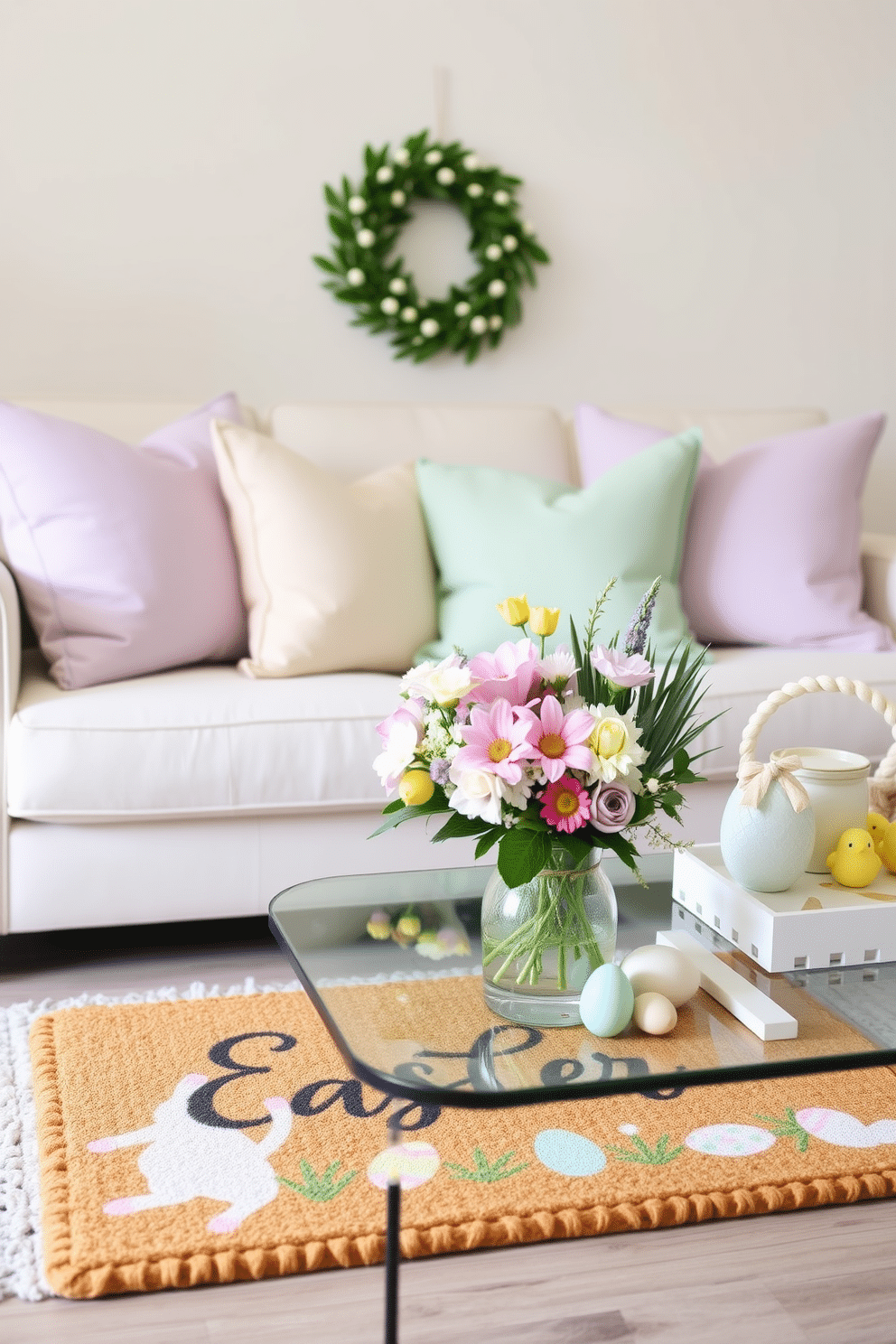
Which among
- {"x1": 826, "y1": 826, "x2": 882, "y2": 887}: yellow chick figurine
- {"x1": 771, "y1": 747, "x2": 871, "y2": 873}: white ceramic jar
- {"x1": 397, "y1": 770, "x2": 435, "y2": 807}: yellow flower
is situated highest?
{"x1": 397, "y1": 770, "x2": 435, "y2": 807}: yellow flower

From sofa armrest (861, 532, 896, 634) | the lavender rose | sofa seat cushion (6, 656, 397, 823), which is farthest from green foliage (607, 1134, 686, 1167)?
sofa armrest (861, 532, 896, 634)

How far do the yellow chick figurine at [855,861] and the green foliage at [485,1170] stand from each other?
1.56ft

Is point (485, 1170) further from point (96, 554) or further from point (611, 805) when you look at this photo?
point (96, 554)

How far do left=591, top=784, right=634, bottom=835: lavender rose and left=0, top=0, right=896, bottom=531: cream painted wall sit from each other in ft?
6.35

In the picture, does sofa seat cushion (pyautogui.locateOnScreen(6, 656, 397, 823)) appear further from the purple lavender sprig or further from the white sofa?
the purple lavender sprig

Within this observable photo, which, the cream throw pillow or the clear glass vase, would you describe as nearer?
the clear glass vase

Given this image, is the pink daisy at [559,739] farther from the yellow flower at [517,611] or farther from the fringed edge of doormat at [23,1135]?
the fringed edge of doormat at [23,1135]

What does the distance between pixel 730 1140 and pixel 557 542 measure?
3.75 feet

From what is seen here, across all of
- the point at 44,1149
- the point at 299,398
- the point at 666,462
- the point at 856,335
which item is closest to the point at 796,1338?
the point at 44,1149

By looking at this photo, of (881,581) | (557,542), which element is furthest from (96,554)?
(881,581)

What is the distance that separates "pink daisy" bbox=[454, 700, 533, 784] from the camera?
3.61 feet

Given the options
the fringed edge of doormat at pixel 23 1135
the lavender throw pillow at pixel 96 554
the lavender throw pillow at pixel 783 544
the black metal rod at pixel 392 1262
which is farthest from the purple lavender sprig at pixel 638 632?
the lavender throw pillow at pixel 783 544

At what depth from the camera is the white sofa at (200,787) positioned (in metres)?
1.90

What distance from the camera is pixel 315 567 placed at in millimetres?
2232
